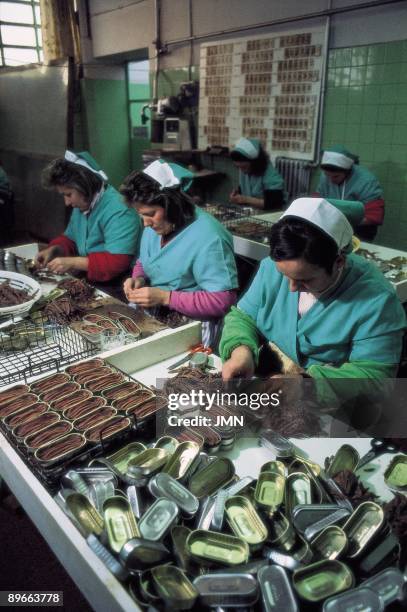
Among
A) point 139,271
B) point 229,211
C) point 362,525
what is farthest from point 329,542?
point 229,211

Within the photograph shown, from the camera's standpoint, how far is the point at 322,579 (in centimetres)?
112

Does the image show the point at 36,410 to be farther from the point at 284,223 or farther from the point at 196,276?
the point at 196,276

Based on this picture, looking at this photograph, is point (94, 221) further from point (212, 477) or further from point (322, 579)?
point (322, 579)

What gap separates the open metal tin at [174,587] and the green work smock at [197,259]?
1.83m

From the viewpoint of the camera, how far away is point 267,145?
6391 millimetres

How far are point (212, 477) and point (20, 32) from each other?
34.0 feet

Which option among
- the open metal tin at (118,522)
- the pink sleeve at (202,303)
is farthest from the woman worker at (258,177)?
the open metal tin at (118,522)

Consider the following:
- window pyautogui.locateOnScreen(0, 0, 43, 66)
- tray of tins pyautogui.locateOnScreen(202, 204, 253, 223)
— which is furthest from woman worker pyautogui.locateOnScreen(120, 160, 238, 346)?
window pyautogui.locateOnScreen(0, 0, 43, 66)

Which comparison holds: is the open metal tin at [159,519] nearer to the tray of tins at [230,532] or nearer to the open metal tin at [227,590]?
the tray of tins at [230,532]

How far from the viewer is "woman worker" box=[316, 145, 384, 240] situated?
15.2 feet

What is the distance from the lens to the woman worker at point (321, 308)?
1.75 m

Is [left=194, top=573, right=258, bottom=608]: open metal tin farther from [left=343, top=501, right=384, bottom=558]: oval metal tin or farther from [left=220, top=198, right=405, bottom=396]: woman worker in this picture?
[left=220, top=198, right=405, bottom=396]: woman worker

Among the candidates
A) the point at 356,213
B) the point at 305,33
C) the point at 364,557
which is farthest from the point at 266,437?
the point at 305,33

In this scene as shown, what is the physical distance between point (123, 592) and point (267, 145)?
622 centimetres
